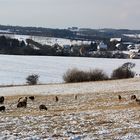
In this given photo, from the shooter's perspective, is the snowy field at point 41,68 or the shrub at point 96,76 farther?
the snowy field at point 41,68

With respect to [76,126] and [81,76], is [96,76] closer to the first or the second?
[81,76]

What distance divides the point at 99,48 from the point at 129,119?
17890cm

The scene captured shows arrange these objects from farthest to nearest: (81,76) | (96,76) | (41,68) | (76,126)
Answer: (41,68), (96,76), (81,76), (76,126)

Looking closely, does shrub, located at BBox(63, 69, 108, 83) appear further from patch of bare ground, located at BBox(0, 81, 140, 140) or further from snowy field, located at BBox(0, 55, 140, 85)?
patch of bare ground, located at BBox(0, 81, 140, 140)

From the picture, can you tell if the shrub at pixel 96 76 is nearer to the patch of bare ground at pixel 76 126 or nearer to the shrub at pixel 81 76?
the shrub at pixel 81 76

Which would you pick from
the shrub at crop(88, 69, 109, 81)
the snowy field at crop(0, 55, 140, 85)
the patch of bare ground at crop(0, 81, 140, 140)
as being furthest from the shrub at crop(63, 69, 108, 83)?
the patch of bare ground at crop(0, 81, 140, 140)

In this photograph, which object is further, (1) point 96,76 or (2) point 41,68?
(2) point 41,68

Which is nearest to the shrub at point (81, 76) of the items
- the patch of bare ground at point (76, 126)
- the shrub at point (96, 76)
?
the shrub at point (96, 76)

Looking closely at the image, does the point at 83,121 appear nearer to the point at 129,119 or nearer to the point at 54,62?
the point at 129,119

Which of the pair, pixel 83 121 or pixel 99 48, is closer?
pixel 83 121

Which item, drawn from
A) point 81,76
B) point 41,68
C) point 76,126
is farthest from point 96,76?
point 76,126

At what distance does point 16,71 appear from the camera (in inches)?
3922

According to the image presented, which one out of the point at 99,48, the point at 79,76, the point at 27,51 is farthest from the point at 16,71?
the point at 99,48

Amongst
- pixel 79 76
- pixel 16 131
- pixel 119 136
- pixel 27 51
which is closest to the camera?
pixel 119 136
